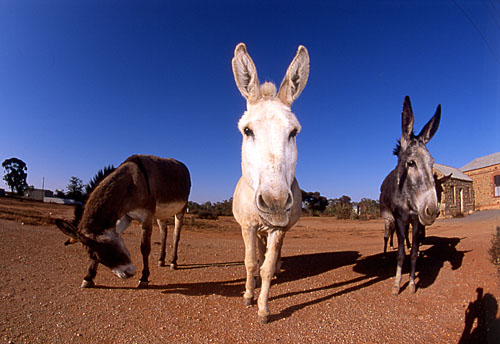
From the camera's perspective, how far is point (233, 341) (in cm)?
246

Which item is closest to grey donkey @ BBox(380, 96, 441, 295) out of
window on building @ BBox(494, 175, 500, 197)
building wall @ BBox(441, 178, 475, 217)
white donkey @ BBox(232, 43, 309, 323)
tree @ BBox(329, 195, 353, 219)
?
white donkey @ BBox(232, 43, 309, 323)

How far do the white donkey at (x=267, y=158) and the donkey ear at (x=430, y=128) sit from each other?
2.54 m

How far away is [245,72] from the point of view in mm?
3061

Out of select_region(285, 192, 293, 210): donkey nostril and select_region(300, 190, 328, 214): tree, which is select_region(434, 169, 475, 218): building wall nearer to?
select_region(300, 190, 328, 214): tree

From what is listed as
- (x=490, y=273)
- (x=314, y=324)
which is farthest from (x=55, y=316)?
(x=490, y=273)

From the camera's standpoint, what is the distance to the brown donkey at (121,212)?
368 cm

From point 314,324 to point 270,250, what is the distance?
0.95 metres

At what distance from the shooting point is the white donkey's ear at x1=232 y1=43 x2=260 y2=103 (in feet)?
9.78

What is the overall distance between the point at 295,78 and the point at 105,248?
359cm

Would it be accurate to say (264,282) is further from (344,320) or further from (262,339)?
(344,320)

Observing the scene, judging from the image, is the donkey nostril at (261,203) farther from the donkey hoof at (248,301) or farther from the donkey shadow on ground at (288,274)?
the donkey shadow on ground at (288,274)

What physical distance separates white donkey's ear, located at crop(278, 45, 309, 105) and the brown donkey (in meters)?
3.01

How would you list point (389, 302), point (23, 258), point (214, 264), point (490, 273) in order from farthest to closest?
point (214, 264) < point (23, 258) < point (490, 273) < point (389, 302)

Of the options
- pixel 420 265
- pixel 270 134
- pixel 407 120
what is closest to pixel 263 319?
pixel 270 134
